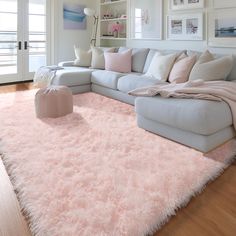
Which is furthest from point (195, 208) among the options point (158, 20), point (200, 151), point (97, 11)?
point (97, 11)

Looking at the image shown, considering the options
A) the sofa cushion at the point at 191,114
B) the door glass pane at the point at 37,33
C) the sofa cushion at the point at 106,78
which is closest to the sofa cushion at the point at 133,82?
the sofa cushion at the point at 106,78

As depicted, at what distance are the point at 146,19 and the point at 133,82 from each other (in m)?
1.84

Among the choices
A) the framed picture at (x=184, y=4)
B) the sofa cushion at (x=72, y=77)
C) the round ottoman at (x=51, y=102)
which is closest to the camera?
the round ottoman at (x=51, y=102)

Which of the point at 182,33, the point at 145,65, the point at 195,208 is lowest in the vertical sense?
the point at 195,208

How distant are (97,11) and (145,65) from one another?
8.51 feet

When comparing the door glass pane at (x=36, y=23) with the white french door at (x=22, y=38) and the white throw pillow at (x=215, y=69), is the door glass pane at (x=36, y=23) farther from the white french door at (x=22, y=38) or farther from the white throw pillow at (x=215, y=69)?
the white throw pillow at (x=215, y=69)

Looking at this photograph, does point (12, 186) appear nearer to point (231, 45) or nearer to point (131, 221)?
point (131, 221)

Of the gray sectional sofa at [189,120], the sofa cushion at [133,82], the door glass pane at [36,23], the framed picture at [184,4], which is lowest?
the gray sectional sofa at [189,120]

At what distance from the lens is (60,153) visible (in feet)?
7.59

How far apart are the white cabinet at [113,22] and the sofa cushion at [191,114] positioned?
326 cm

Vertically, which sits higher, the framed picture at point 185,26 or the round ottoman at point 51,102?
the framed picture at point 185,26

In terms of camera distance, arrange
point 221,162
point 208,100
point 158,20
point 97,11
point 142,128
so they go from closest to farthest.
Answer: point 221,162
point 208,100
point 142,128
point 158,20
point 97,11

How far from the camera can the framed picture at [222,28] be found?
140 inches

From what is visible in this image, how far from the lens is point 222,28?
145 inches
